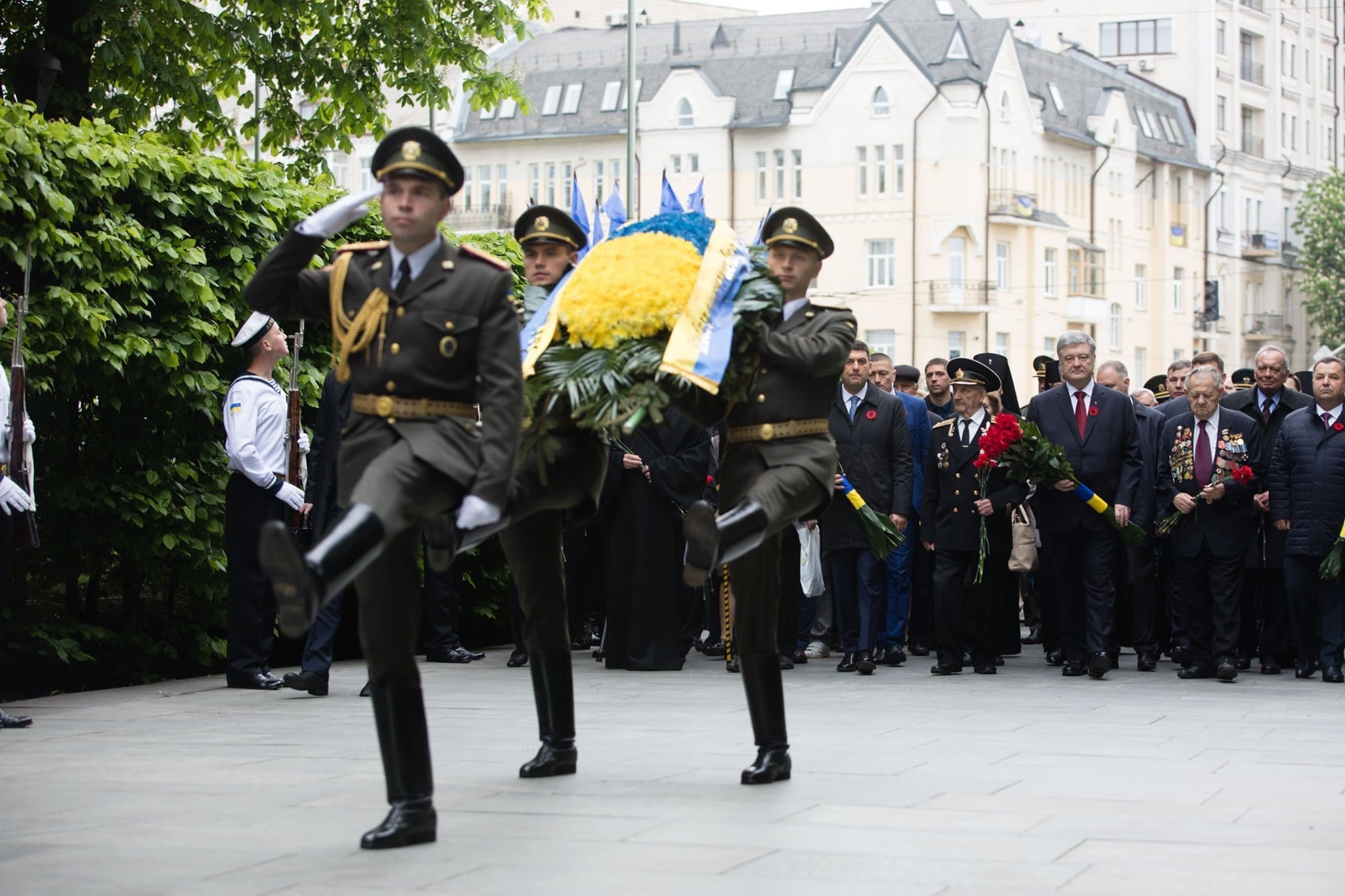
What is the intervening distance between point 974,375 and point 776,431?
6.51 m

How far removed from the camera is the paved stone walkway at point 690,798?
6289 mm

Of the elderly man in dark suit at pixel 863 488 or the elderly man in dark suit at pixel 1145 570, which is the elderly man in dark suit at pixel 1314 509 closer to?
the elderly man in dark suit at pixel 1145 570

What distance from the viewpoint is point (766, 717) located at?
8188 mm

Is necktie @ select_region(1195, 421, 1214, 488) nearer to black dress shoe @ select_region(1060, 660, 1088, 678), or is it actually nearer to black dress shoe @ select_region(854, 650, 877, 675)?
black dress shoe @ select_region(1060, 660, 1088, 678)

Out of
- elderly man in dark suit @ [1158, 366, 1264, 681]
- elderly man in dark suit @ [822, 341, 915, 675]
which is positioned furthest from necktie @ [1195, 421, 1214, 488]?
elderly man in dark suit @ [822, 341, 915, 675]

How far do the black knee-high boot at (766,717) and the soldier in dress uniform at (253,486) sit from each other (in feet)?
15.2

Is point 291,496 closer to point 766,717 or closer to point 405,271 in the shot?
point 766,717

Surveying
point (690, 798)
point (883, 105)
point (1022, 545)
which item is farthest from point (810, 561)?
point (883, 105)

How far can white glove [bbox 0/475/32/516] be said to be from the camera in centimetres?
1016

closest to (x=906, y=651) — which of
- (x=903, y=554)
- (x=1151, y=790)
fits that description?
(x=903, y=554)

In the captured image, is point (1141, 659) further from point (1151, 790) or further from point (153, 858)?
point (153, 858)

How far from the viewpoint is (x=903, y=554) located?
14.6 meters

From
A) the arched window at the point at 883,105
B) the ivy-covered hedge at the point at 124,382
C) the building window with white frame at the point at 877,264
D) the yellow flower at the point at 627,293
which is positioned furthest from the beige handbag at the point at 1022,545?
the arched window at the point at 883,105

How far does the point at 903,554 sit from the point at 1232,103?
7789 centimetres
